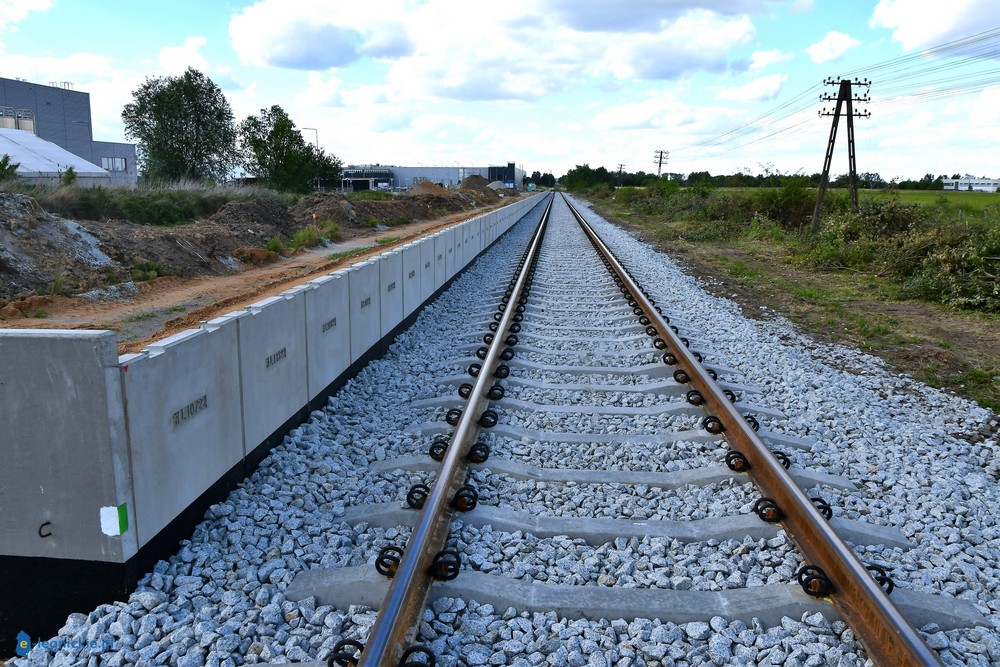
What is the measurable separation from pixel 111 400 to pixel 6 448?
61cm

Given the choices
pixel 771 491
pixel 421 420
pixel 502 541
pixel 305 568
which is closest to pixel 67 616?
pixel 305 568

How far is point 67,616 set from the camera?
379cm

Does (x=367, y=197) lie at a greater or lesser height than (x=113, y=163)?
lesser

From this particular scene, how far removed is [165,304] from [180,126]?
61.4 m

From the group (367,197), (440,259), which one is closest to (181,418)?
(440,259)

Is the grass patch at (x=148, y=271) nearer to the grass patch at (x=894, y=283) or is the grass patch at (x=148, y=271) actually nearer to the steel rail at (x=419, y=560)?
the grass patch at (x=894, y=283)

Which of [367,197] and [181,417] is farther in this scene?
[367,197]

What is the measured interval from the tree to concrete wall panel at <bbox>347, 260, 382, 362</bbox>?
6403 cm

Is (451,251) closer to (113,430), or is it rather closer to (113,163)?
(113,430)

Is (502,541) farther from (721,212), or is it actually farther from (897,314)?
(721,212)

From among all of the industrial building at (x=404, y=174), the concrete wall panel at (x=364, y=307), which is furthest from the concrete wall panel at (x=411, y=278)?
the industrial building at (x=404, y=174)

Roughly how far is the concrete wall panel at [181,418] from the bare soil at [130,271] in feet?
18.3

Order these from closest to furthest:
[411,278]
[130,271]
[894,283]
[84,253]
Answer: [411,278] → [894,283] → [84,253] → [130,271]

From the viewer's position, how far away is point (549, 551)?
4184 millimetres
